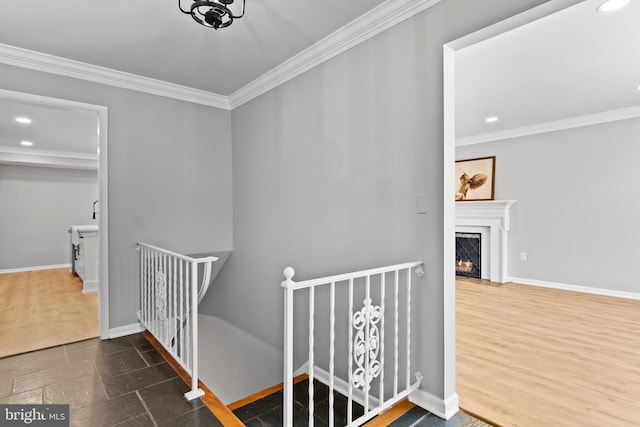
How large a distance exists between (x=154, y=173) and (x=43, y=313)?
2.16m

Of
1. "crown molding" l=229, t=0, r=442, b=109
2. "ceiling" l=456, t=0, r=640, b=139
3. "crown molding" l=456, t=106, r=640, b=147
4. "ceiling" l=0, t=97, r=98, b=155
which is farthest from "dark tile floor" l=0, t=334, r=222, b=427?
"crown molding" l=456, t=106, r=640, b=147

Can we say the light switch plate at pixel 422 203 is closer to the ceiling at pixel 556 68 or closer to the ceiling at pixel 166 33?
the ceiling at pixel 166 33

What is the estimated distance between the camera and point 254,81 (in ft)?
11.0

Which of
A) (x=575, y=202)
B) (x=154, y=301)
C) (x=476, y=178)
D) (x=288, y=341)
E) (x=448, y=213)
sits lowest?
(x=154, y=301)

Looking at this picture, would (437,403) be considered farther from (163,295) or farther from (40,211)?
(40,211)

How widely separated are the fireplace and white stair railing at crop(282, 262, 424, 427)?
413 centimetres

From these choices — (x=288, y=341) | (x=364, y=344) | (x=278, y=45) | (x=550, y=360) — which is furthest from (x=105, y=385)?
(x=550, y=360)

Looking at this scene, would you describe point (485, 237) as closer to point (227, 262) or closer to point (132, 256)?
point (227, 262)

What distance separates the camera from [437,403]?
6.24 ft

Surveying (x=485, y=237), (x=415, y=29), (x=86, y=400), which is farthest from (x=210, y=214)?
(x=485, y=237)

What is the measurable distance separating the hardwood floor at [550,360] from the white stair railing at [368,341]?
1.58 ft

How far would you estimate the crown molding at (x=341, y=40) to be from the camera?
208 cm

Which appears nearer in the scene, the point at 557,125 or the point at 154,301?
the point at 154,301

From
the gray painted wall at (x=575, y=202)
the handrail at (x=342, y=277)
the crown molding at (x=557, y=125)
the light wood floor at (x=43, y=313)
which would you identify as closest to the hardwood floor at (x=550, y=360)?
the gray painted wall at (x=575, y=202)
